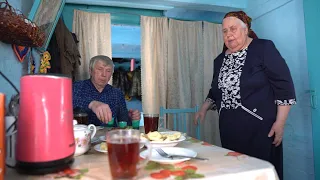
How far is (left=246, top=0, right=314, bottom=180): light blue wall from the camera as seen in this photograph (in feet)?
7.02

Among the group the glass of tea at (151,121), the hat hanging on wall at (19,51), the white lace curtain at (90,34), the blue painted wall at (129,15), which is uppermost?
the blue painted wall at (129,15)

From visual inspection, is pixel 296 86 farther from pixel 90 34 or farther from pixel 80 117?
pixel 90 34

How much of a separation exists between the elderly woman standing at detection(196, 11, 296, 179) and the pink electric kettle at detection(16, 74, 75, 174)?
3.55ft

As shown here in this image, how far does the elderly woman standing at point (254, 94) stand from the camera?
133 centimetres

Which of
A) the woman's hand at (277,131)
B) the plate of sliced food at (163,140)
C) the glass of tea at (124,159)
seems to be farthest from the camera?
the woman's hand at (277,131)

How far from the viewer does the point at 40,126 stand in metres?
0.57

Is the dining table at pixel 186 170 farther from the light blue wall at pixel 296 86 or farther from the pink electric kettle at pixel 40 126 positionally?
the light blue wall at pixel 296 86

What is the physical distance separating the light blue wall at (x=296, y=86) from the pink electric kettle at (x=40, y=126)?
216 cm

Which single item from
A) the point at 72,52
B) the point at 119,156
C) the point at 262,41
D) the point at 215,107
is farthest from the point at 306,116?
the point at 72,52

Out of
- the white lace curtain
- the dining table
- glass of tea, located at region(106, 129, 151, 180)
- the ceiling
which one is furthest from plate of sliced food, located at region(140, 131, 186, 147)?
the ceiling

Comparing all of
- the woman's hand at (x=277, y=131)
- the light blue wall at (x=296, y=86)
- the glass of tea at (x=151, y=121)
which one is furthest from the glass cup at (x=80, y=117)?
the light blue wall at (x=296, y=86)

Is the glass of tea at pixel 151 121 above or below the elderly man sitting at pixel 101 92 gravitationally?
below

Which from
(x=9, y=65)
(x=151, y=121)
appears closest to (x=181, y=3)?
(x=9, y=65)

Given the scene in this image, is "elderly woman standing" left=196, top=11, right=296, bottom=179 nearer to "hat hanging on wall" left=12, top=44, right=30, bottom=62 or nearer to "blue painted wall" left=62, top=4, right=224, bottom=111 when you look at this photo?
"hat hanging on wall" left=12, top=44, right=30, bottom=62
